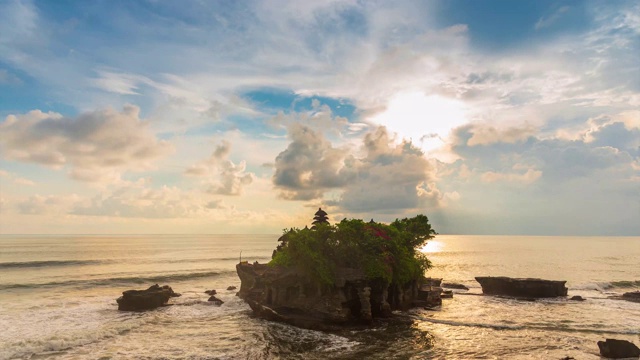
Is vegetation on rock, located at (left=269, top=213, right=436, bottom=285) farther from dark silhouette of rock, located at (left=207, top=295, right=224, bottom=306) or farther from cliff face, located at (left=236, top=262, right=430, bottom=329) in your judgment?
dark silhouette of rock, located at (left=207, top=295, right=224, bottom=306)

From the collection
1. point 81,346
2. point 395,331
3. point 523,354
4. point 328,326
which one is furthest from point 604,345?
point 81,346

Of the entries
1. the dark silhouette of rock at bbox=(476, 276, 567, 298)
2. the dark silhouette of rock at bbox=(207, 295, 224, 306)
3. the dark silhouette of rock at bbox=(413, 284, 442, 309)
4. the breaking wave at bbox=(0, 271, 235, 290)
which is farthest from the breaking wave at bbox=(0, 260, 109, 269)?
the dark silhouette of rock at bbox=(476, 276, 567, 298)

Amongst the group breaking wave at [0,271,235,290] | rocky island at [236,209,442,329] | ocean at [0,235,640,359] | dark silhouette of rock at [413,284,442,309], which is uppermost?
rocky island at [236,209,442,329]

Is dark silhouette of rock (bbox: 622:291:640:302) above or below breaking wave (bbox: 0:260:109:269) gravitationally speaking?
above

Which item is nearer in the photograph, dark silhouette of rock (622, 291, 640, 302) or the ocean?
the ocean

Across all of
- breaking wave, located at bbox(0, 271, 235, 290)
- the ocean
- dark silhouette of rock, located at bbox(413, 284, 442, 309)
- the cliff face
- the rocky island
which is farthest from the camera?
breaking wave, located at bbox(0, 271, 235, 290)

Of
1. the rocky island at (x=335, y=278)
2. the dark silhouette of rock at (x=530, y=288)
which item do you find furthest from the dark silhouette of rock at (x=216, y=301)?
the dark silhouette of rock at (x=530, y=288)

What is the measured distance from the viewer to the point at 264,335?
116 ft

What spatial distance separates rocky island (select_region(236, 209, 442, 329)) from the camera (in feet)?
132

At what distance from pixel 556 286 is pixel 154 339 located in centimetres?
5641

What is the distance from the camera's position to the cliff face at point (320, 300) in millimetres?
39375

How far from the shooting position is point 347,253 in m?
42.8

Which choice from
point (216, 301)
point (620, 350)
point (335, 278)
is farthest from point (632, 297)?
point (216, 301)

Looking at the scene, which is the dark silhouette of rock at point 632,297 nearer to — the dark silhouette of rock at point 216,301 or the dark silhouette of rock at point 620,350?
the dark silhouette of rock at point 620,350
